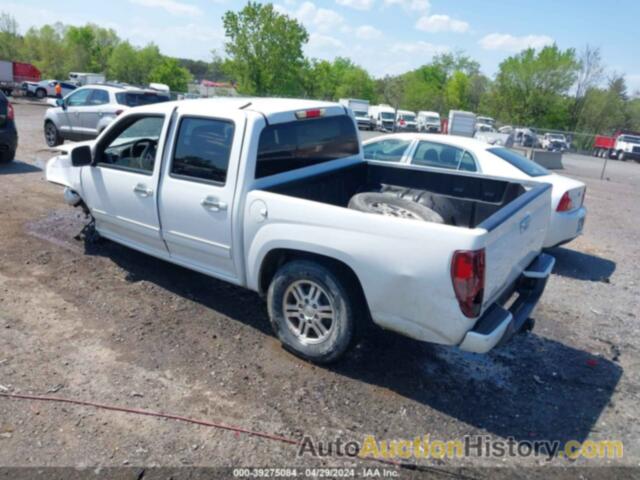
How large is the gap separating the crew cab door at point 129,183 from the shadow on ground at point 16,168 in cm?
598

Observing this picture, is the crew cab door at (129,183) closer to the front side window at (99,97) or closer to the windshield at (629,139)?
the front side window at (99,97)

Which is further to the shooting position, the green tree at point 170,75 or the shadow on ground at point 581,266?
the green tree at point 170,75

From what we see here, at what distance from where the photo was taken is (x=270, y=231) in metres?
3.66

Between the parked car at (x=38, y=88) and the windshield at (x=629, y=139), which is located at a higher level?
the windshield at (x=629, y=139)

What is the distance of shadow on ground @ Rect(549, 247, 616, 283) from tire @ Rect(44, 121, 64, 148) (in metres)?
13.0

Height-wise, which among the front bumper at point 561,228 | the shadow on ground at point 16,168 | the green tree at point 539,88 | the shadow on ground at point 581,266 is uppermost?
the green tree at point 539,88

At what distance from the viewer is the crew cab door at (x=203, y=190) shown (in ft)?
12.9

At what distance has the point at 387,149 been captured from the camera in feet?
24.6

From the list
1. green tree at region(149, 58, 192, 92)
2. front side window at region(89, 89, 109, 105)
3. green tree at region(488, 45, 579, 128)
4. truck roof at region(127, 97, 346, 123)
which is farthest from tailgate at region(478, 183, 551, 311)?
green tree at region(149, 58, 192, 92)

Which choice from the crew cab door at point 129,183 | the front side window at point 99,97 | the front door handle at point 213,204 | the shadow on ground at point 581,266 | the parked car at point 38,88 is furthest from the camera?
→ the parked car at point 38,88

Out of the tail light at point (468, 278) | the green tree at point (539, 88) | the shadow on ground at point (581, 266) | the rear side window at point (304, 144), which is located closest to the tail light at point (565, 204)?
the shadow on ground at point (581, 266)

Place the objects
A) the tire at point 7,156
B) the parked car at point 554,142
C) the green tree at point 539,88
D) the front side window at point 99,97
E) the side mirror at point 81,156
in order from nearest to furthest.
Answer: the side mirror at point 81,156, the tire at point 7,156, the front side window at point 99,97, the parked car at point 554,142, the green tree at point 539,88

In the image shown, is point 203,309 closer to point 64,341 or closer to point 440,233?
point 64,341

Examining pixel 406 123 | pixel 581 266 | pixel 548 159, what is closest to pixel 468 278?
pixel 581 266
